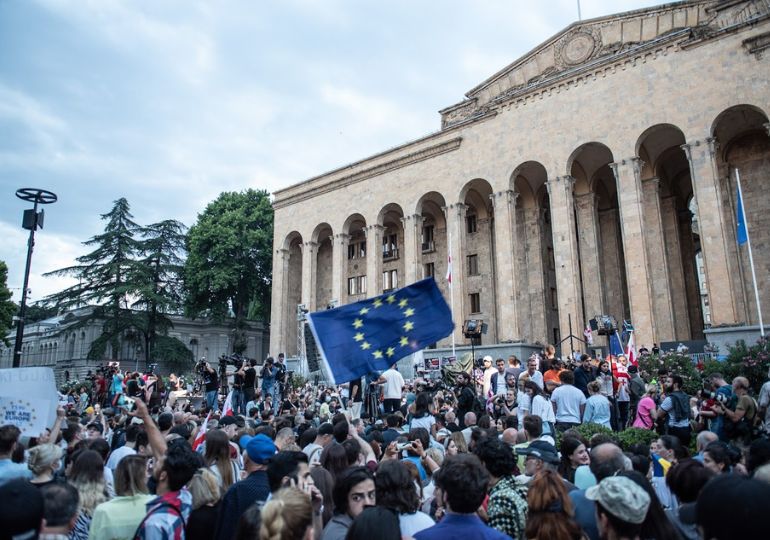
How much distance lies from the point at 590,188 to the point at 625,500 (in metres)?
30.0

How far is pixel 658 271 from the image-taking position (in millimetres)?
26469

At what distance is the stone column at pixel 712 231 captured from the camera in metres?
22.0

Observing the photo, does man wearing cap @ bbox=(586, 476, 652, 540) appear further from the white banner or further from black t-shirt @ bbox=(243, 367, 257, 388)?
black t-shirt @ bbox=(243, 367, 257, 388)

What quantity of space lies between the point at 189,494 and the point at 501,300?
2596 cm

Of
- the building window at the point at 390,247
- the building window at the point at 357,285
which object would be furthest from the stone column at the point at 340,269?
the building window at the point at 390,247

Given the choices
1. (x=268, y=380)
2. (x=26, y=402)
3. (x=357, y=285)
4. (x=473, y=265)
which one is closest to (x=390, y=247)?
(x=357, y=285)

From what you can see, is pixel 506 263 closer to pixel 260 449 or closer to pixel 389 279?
pixel 389 279

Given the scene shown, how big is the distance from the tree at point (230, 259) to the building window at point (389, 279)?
1254cm

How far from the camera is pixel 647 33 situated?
27.8m

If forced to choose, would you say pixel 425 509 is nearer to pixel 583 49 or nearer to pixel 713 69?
pixel 713 69

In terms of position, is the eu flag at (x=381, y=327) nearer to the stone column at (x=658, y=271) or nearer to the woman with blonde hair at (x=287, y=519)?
the woman with blonde hair at (x=287, y=519)

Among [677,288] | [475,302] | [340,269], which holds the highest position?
[340,269]

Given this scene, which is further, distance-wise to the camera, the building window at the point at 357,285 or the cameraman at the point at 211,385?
the building window at the point at 357,285

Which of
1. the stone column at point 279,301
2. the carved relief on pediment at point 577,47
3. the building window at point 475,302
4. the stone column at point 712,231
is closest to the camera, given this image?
the stone column at point 712,231
